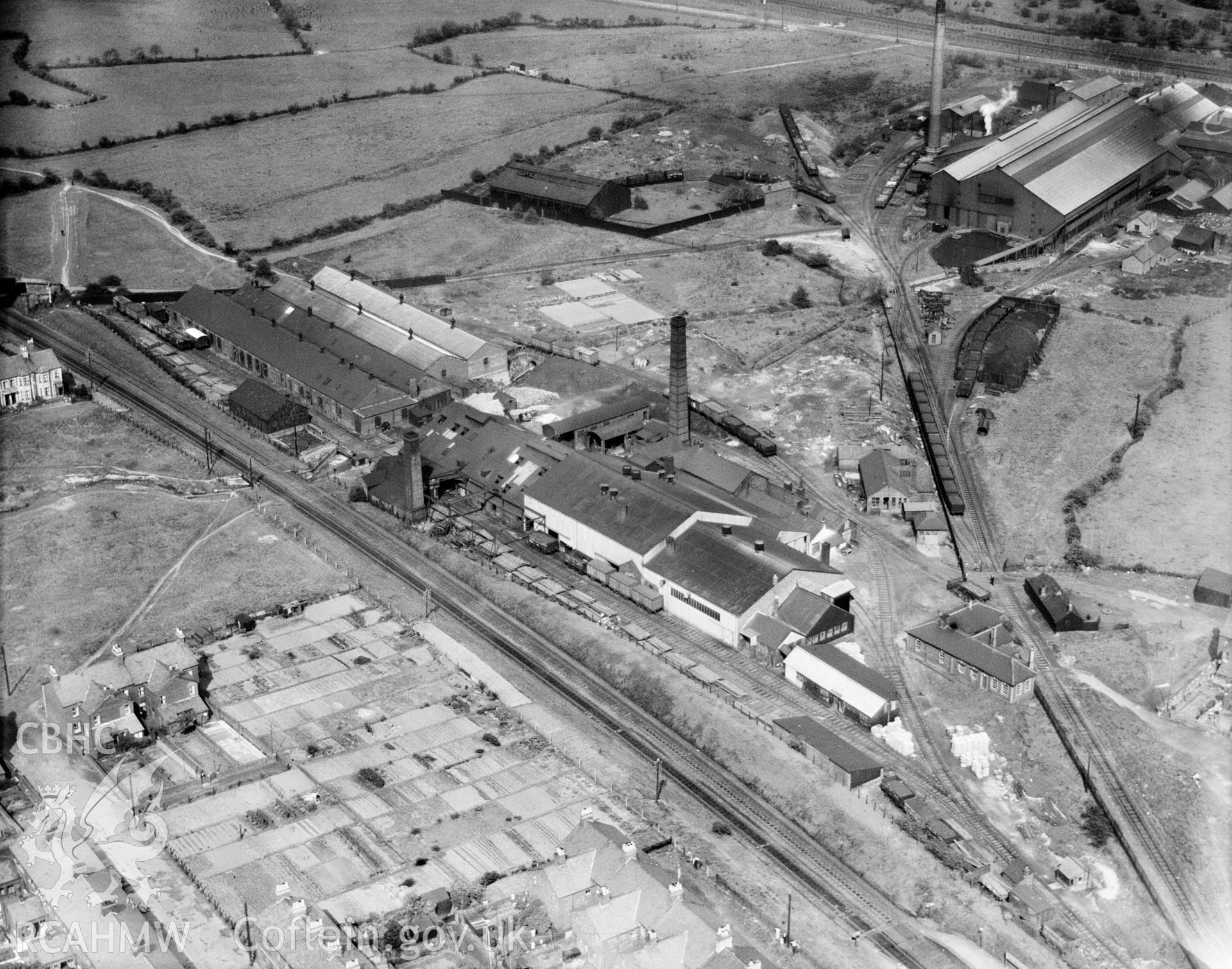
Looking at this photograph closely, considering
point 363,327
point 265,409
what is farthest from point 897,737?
point 363,327

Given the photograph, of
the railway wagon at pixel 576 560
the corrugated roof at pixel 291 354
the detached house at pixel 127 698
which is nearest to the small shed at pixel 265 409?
the corrugated roof at pixel 291 354

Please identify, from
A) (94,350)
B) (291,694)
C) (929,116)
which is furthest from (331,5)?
(291,694)

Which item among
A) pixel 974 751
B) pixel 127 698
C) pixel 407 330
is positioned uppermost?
pixel 407 330

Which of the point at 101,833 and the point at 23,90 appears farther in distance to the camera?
the point at 23,90

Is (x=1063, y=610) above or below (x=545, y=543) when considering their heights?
above

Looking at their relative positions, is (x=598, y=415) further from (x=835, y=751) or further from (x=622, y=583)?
(x=835, y=751)

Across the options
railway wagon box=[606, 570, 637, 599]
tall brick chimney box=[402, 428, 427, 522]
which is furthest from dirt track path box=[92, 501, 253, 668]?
railway wagon box=[606, 570, 637, 599]

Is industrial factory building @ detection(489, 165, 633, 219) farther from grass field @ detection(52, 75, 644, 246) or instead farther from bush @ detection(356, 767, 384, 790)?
bush @ detection(356, 767, 384, 790)

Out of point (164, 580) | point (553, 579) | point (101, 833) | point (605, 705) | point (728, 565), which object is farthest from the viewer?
point (553, 579)
